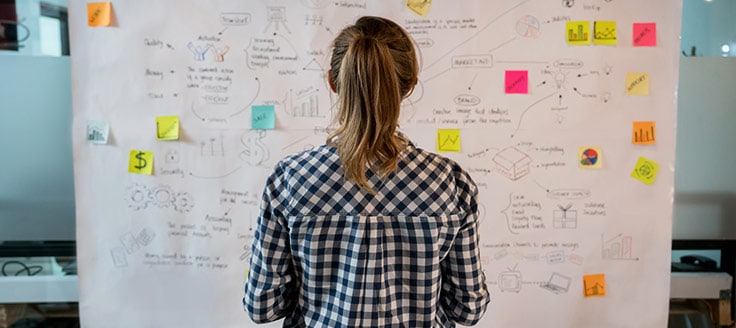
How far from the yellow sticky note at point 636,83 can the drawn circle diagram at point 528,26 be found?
36 centimetres

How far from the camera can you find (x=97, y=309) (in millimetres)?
1857

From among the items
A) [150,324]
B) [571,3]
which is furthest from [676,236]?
[150,324]

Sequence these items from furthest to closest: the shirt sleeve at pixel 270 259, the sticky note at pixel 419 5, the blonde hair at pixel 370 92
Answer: the sticky note at pixel 419 5 → the shirt sleeve at pixel 270 259 → the blonde hair at pixel 370 92

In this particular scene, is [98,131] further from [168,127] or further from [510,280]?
[510,280]

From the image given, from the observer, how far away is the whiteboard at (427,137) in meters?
1.75

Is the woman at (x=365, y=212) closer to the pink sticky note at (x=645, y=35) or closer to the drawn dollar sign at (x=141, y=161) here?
the drawn dollar sign at (x=141, y=161)

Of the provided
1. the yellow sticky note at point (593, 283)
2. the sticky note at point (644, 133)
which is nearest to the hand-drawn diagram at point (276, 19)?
the sticky note at point (644, 133)

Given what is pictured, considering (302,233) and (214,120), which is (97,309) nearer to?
(214,120)

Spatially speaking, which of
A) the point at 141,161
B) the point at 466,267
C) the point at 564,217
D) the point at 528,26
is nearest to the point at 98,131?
the point at 141,161

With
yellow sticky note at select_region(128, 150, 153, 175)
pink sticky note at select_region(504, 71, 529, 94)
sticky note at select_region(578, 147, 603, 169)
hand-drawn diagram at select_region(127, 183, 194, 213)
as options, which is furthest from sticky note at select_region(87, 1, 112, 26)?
sticky note at select_region(578, 147, 603, 169)

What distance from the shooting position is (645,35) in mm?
1762

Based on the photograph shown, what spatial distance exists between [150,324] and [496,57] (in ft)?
5.10

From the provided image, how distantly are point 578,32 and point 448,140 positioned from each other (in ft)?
1.90

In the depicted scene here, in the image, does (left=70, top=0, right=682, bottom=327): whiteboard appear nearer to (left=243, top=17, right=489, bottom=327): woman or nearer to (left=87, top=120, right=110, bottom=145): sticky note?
(left=87, top=120, right=110, bottom=145): sticky note
